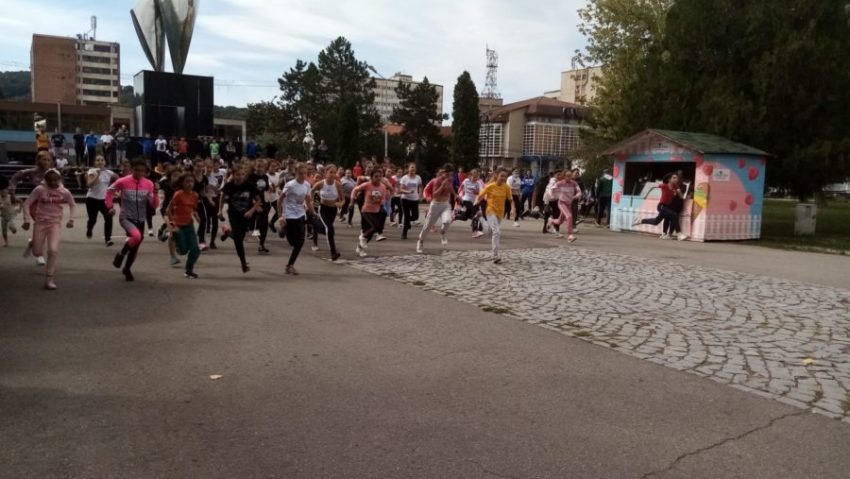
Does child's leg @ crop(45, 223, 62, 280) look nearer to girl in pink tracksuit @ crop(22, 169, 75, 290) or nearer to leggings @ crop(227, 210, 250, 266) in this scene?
girl in pink tracksuit @ crop(22, 169, 75, 290)

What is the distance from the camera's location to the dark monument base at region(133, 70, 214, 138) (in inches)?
1362

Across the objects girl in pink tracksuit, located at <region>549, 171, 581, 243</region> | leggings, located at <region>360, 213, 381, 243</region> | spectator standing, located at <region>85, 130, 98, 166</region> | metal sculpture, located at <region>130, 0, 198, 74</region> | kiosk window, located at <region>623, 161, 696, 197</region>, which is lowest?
leggings, located at <region>360, 213, 381, 243</region>

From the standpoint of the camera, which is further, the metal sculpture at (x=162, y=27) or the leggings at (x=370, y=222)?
the metal sculpture at (x=162, y=27)

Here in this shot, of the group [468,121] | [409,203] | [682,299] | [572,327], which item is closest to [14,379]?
→ [572,327]

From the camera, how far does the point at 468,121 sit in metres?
52.8

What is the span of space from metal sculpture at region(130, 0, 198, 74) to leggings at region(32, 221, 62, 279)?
32382mm

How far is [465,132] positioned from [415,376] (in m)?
48.0

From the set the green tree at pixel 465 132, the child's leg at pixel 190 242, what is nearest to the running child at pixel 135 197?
the child's leg at pixel 190 242

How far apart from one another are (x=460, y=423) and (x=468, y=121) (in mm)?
49244

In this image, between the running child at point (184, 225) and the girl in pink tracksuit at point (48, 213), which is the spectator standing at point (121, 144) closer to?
the running child at point (184, 225)

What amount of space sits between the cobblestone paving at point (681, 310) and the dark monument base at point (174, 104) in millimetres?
25956

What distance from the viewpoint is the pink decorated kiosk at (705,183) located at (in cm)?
1872

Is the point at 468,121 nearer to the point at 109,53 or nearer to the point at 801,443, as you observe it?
the point at 801,443

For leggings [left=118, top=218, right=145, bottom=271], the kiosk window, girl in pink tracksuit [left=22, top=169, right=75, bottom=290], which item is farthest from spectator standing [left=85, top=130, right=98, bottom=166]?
girl in pink tracksuit [left=22, top=169, right=75, bottom=290]
